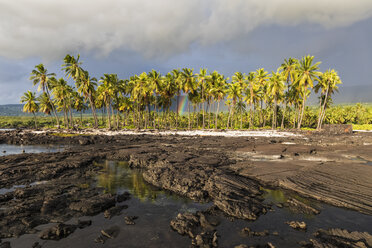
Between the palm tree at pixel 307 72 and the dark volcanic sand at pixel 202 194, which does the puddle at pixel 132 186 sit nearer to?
the dark volcanic sand at pixel 202 194

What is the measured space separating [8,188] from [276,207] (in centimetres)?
1670

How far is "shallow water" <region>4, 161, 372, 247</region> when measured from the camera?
7324 millimetres

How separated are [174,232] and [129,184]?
7.14 metres

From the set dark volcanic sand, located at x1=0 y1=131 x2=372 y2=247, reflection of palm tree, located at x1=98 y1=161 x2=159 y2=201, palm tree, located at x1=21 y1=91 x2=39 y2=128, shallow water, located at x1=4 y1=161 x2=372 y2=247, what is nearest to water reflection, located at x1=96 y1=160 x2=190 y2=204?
reflection of palm tree, located at x1=98 y1=161 x2=159 y2=201

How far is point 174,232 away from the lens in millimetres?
8047

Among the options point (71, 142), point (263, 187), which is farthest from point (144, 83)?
point (263, 187)

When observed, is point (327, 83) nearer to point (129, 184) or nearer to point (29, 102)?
point (129, 184)

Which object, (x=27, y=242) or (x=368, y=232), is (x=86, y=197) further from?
(x=368, y=232)

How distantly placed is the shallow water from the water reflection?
123 millimetres

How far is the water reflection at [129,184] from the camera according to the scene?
468 inches

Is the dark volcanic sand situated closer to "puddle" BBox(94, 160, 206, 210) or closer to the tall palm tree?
"puddle" BBox(94, 160, 206, 210)

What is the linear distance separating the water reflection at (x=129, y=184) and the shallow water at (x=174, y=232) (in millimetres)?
123

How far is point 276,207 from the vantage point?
397 inches

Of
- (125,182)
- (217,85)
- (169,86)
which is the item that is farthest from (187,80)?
(125,182)
